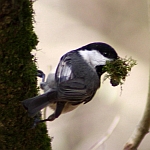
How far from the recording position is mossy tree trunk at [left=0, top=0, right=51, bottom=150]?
776mm

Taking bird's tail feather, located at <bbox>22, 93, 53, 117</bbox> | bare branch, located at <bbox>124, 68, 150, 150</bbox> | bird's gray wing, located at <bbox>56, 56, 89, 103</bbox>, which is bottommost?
bare branch, located at <bbox>124, 68, 150, 150</bbox>

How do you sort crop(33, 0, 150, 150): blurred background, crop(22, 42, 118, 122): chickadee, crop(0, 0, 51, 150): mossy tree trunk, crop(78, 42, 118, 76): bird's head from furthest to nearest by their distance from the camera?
crop(33, 0, 150, 150): blurred background → crop(78, 42, 118, 76): bird's head → crop(22, 42, 118, 122): chickadee → crop(0, 0, 51, 150): mossy tree trunk

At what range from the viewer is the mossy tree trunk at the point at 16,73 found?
78 cm

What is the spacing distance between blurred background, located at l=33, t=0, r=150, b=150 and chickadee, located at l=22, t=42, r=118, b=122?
2.56 feet

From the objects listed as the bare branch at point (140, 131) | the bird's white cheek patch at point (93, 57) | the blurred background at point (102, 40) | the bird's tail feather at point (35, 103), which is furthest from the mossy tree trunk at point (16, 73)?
the blurred background at point (102, 40)

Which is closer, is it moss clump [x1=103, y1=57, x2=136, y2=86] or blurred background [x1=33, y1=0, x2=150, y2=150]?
moss clump [x1=103, y1=57, x2=136, y2=86]

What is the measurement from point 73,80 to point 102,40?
1048 millimetres

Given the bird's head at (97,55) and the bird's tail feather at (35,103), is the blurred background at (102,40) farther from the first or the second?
the bird's tail feather at (35,103)

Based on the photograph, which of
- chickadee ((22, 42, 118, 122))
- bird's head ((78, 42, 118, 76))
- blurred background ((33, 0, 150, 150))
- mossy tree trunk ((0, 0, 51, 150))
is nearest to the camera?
mossy tree trunk ((0, 0, 51, 150))

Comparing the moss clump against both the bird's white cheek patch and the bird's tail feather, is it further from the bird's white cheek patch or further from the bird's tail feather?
the bird's tail feather

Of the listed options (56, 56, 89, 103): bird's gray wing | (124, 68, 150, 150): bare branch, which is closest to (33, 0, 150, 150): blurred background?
(124, 68, 150, 150): bare branch

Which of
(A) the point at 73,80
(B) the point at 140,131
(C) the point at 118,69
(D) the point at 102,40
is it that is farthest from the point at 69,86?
(D) the point at 102,40

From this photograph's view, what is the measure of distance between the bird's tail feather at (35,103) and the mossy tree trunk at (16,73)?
24 mm

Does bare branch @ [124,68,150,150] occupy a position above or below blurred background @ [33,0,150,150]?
below
